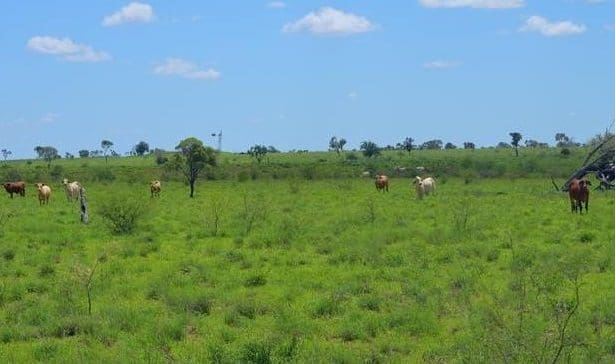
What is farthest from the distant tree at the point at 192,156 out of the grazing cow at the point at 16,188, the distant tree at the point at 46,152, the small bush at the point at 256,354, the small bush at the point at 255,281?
the distant tree at the point at 46,152

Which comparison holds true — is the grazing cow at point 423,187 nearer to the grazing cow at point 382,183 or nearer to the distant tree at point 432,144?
the grazing cow at point 382,183

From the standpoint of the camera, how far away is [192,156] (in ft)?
141

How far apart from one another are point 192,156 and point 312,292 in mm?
31836

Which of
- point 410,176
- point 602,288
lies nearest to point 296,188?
point 410,176

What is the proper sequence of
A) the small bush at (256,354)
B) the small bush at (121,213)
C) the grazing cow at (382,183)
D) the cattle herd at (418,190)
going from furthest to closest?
the grazing cow at (382,183)
the cattle herd at (418,190)
the small bush at (121,213)
the small bush at (256,354)

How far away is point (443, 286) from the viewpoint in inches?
477

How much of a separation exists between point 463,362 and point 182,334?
3711mm

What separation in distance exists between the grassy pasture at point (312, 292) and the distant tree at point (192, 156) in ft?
68.2

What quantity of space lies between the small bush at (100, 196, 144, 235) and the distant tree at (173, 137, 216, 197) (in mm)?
20917

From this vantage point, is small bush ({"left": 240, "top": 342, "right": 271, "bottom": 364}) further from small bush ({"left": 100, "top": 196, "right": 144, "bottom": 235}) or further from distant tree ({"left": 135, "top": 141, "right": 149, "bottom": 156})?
distant tree ({"left": 135, "top": 141, "right": 149, "bottom": 156})

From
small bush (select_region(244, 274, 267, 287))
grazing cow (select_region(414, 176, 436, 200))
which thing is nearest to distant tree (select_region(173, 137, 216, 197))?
grazing cow (select_region(414, 176, 436, 200))

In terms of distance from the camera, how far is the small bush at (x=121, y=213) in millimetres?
21219

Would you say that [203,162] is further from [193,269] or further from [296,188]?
[193,269]

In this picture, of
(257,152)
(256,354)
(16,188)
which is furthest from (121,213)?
(257,152)
